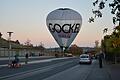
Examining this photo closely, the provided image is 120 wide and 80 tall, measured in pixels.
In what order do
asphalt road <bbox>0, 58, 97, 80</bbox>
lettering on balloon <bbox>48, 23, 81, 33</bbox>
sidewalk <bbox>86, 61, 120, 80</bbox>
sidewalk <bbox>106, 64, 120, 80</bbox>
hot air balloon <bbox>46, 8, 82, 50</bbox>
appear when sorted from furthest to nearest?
hot air balloon <bbox>46, 8, 82, 50</bbox>, lettering on balloon <bbox>48, 23, 81, 33</bbox>, sidewalk <bbox>106, 64, 120, 80</bbox>, sidewalk <bbox>86, 61, 120, 80</bbox>, asphalt road <bbox>0, 58, 97, 80</bbox>

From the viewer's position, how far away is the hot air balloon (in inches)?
2842

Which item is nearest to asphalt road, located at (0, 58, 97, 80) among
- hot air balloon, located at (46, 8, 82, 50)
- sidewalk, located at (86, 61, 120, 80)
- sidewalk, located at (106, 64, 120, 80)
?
sidewalk, located at (86, 61, 120, 80)

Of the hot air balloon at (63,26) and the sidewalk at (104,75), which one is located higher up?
the hot air balloon at (63,26)

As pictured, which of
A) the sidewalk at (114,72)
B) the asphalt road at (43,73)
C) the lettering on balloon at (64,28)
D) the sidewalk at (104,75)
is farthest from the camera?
the lettering on balloon at (64,28)

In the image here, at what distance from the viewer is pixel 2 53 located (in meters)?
94.2

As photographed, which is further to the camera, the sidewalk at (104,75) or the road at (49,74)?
the sidewalk at (104,75)

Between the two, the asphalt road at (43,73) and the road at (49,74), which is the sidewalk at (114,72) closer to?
the road at (49,74)

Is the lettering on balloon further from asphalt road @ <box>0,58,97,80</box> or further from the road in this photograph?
the road

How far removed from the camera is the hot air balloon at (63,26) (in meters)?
72.2

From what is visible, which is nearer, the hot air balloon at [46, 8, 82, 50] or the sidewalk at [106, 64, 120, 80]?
the sidewalk at [106, 64, 120, 80]

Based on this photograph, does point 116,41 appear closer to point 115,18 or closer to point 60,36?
point 60,36

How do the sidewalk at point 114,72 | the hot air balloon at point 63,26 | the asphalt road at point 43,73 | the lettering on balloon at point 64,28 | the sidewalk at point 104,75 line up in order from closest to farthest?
the asphalt road at point 43,73 → the sidewalk at point 104,75 → the sidewalk at point 114,72 → the lettering on balloon at point 64,28 → the hot air balloon at point 63,26

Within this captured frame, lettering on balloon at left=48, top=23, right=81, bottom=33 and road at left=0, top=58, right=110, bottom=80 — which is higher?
lettering on balloon at left=48, top=23, right=81, bottom=33

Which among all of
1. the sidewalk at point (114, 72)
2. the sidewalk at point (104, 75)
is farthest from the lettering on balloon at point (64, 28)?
the sidewalk at point (104, 75)
